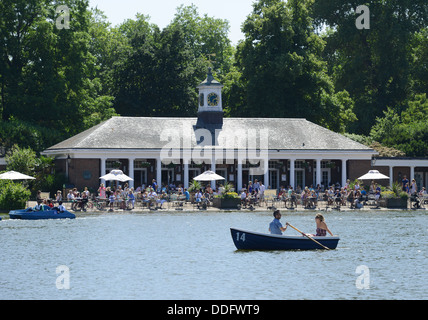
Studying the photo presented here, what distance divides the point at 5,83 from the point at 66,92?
5568 mm

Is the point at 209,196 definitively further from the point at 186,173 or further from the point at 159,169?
the point at 159,169

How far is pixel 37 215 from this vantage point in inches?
1951

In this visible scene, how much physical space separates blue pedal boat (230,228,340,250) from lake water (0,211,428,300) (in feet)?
1.19

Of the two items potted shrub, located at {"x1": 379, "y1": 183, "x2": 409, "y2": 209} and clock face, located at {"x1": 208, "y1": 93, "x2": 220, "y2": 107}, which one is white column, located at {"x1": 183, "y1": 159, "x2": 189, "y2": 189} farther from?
potted shrub, located at {"x1": 379, "y1": 183, "x2": 409, "y2": 209}

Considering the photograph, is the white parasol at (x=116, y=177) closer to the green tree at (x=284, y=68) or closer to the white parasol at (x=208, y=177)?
the white parasol at (x=208, y=177)

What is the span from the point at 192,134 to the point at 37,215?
22.2 metres

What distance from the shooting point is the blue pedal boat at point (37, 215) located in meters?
49.1

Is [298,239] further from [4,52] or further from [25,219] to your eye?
[4,52]

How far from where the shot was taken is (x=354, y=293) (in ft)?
86.8

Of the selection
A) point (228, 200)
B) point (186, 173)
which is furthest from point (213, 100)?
point (228, 200)

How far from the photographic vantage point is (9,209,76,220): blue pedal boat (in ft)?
161

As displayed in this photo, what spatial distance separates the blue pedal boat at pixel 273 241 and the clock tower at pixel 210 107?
120 feet

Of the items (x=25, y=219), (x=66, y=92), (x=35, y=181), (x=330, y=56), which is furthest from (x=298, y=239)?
(x=330, y=56)

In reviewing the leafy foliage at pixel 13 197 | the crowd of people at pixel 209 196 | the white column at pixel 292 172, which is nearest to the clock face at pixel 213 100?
the white column at pixel 292 172
